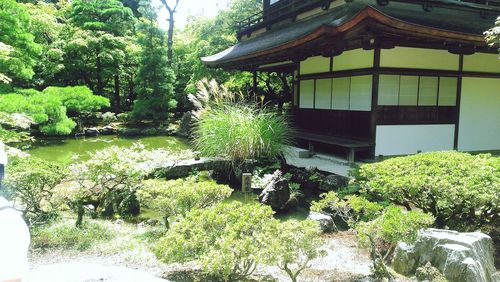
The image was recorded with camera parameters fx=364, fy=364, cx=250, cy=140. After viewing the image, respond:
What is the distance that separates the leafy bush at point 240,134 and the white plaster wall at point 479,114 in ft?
12.9

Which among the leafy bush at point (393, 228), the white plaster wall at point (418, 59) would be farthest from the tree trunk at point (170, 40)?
the leafy bush at point (393, 228)

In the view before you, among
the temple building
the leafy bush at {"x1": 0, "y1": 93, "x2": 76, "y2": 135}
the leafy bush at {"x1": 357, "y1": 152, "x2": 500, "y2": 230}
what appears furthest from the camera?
the leafy bush at {"x1": 0, "y1": 93, "x2": 76, "y2": 135}

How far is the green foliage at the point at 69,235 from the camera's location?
11.4 ft

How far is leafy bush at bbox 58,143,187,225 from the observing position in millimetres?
4203

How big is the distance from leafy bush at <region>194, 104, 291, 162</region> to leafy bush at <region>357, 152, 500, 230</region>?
9.80ft

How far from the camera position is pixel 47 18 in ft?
52.7

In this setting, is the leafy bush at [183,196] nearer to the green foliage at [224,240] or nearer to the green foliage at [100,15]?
the green foliage at [224,240]

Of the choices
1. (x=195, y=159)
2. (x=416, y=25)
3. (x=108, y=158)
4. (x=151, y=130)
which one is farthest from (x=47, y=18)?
(x=416, y=25)

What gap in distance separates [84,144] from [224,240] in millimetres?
11646

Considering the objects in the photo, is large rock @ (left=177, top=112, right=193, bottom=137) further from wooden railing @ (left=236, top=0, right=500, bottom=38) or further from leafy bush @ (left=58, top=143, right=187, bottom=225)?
leafy bush @ (left=58, top=143, right=187, bottom=225)

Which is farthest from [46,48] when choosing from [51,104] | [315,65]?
[315,65]

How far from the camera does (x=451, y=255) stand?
2695 millimetres

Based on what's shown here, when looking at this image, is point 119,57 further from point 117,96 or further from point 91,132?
point 91,132

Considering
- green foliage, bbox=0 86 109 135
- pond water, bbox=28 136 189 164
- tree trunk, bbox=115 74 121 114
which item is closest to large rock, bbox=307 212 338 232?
green foliage, bbox=0 86 109 135
